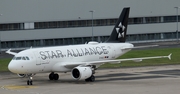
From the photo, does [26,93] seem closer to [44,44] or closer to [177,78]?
[177,78]

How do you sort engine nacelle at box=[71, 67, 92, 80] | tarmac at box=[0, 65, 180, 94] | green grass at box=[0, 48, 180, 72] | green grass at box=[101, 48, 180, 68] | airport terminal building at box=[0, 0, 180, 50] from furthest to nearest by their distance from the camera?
airport terminal building at box=[0, 0, 180, 50]
green grass at box=[101, 48, 180, 68]
green grass at box=[0, 48, 180, 72]
engine nacelle at box=[71, 67, 92, 80]
tarmac at box=[0, 65, 180, 94]

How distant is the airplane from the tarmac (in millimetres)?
1202

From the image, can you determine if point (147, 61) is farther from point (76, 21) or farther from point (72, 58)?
point (76, 21)

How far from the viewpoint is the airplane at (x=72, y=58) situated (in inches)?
1748

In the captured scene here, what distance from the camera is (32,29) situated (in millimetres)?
105500

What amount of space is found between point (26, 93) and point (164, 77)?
639 inches

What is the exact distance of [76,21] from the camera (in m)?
110

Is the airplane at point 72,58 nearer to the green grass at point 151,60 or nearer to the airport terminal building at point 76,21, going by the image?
the green grass at point 151,60

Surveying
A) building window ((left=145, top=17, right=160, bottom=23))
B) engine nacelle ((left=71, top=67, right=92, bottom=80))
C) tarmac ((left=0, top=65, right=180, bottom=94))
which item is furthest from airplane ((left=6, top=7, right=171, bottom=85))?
building window ((left=145, top=17, right=160, bottom=23))

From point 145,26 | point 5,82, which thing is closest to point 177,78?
point 5,82

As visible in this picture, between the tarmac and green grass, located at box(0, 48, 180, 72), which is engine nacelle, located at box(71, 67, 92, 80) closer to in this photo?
the tarmac

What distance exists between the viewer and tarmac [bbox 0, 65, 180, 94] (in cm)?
3844

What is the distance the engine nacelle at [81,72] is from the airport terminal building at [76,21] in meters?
56.4

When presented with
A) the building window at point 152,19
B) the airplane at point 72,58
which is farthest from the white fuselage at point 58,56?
the building window at point 152,19
